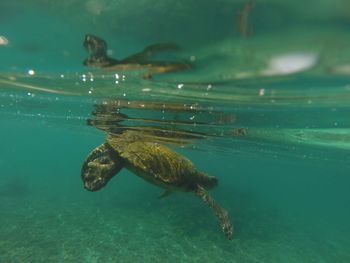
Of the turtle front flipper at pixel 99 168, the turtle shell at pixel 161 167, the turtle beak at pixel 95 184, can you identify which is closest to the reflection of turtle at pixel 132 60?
the turtle shell at pixel 161 167

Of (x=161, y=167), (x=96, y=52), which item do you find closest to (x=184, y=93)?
(x=161, y=167)

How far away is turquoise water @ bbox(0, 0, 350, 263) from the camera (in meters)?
7.81

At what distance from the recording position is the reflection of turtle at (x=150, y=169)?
13.2 metres

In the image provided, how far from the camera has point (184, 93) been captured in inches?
534

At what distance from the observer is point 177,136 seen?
84.3 feet

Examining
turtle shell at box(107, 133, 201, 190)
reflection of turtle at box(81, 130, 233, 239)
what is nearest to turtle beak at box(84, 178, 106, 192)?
reflection of turtle at box(81, 130, 233, 239)

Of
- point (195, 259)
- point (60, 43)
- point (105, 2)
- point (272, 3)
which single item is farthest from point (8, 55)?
point (195, 259)

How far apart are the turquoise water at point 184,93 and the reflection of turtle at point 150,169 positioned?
2371 millimetres

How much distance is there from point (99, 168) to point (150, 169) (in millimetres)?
1925

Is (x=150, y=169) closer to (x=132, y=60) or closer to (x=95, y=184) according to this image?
(x=95, y=184)

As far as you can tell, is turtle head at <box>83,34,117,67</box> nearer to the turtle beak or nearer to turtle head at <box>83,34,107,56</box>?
turtle head at <box>83,34,107,56</box>

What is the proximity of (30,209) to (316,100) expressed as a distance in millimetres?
20555

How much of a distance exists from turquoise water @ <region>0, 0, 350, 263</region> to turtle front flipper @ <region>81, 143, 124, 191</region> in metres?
2.58

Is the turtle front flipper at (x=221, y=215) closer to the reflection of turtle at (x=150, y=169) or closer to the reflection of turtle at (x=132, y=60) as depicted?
the reflection of turtle at (x=150, y=169)
